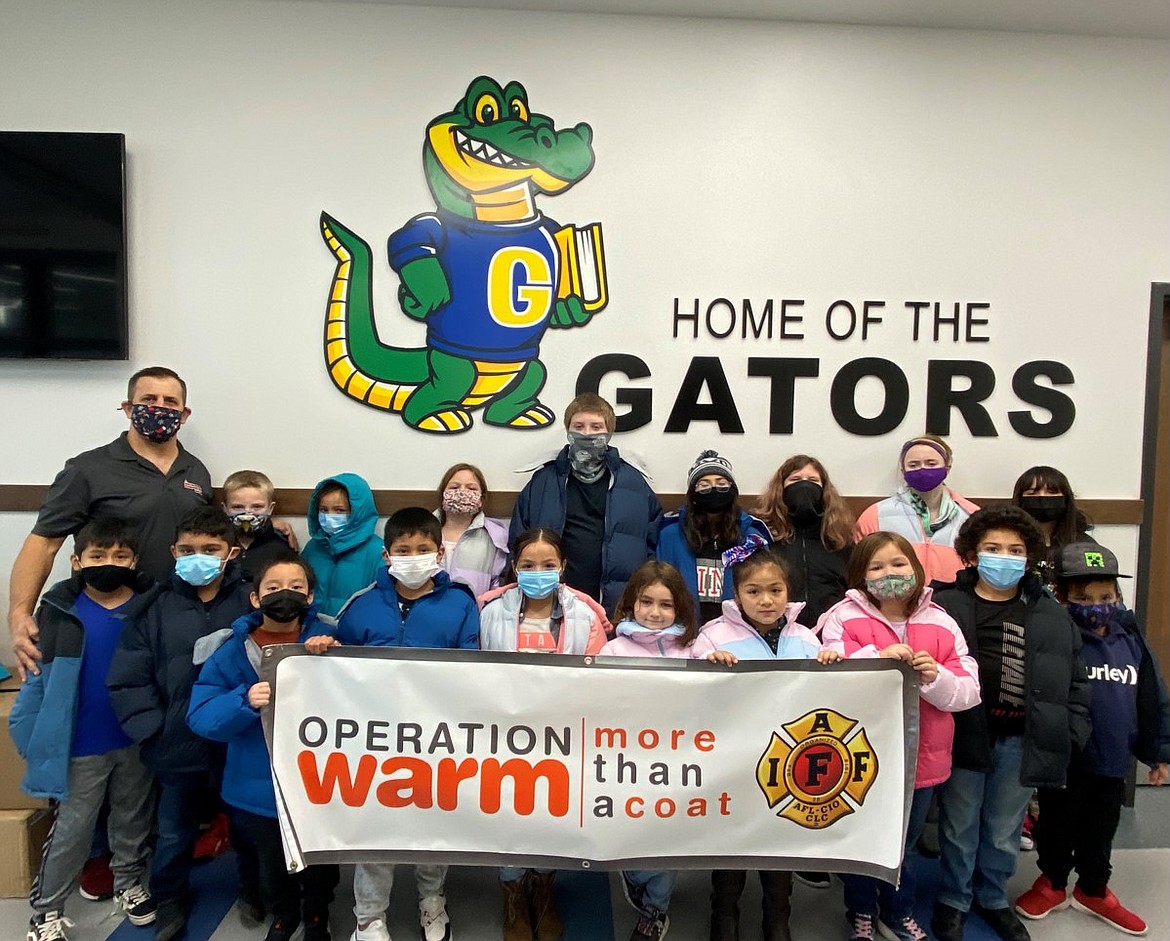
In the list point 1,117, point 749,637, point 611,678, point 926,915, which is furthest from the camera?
point 1,117

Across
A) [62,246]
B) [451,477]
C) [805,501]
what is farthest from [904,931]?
[62,246]

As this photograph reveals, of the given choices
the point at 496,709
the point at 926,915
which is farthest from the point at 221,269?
the point at 926,915

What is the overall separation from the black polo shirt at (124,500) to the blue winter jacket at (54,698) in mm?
357

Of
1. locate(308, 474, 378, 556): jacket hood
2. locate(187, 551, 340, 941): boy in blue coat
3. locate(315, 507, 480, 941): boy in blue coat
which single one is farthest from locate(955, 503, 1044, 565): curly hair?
locate(308, 474, 378, 556): jacket hood

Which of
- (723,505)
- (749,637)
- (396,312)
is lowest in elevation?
(749,637)

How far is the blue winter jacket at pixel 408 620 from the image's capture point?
2.36 meters

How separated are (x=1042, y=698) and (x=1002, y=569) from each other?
1.45 feet

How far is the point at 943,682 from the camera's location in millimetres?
2225

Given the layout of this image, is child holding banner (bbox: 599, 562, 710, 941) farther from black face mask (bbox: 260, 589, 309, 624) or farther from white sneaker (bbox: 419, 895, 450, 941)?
black face mask (bbox: 260, 589, 309, 624)

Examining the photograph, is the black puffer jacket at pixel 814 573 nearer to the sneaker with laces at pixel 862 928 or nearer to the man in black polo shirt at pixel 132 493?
the sneaker with laces at pixel 862 928

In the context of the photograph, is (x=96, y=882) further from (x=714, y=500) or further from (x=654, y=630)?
(x=714, y=500)

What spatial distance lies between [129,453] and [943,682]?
10.3 feet

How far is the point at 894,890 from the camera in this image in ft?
8.05

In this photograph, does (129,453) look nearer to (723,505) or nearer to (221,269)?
(221,269)
